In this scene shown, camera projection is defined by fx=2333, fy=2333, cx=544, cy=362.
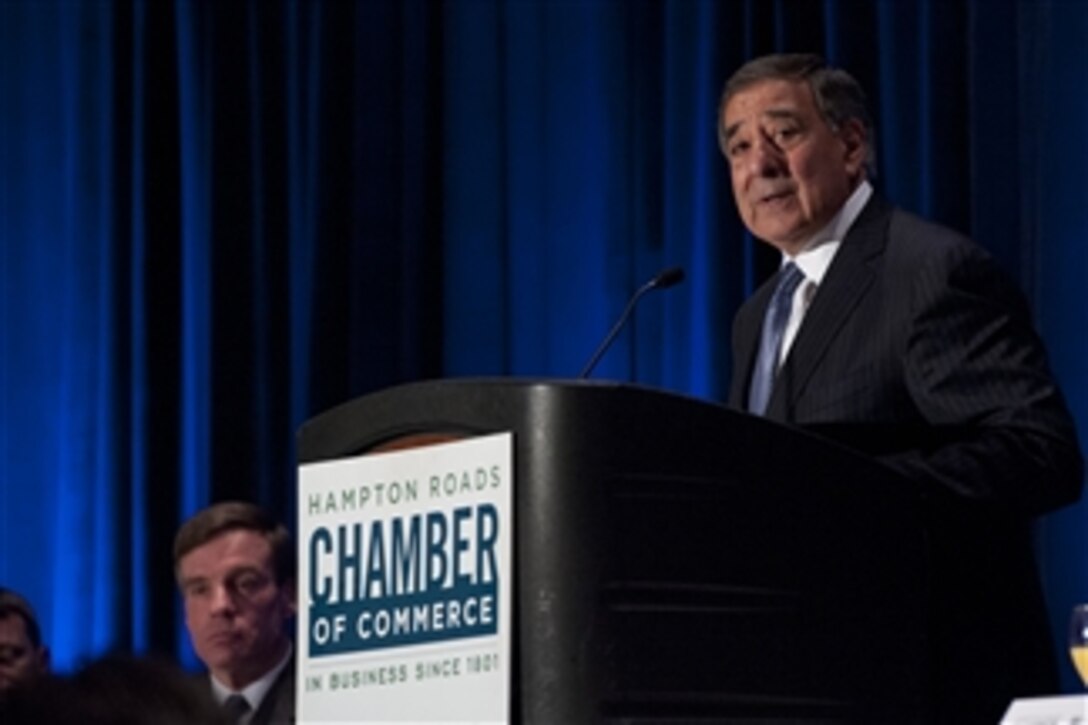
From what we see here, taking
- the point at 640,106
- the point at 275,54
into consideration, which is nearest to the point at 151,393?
the point at 275,54

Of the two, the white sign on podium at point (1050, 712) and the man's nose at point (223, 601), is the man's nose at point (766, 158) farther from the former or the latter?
the man's nose at point (223, 601)

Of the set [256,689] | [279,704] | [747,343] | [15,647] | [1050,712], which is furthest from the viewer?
[15,647]

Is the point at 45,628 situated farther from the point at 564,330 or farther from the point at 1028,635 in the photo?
the point at 1028,635

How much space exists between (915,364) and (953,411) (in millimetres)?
79

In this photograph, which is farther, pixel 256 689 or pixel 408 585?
pixel 256 689

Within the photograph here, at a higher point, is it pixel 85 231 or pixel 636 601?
pixel 85 231

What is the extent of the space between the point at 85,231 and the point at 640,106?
1.45 metres

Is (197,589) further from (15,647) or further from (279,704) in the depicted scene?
(15,647)

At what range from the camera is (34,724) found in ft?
3.37

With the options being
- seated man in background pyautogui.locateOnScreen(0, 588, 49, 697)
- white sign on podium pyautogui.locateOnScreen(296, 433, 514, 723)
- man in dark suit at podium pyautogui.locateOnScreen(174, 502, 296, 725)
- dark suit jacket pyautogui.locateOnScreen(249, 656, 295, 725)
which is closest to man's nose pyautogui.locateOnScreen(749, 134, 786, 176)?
white sign on podium pyautogui.locateOnScreen(296, 433, 514, 723)

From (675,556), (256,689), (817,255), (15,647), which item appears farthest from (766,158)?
(15,647)

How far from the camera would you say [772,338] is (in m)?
2.80

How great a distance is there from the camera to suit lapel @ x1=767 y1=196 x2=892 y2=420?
2.62 m

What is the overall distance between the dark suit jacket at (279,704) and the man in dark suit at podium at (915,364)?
59.2 inches
